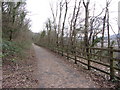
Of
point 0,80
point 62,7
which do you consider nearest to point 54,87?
point 0,80

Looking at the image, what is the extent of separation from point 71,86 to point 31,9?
39.4ft

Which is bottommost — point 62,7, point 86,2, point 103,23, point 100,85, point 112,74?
point 100,85

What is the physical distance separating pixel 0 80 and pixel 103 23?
45.4 ft

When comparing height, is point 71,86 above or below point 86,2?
below

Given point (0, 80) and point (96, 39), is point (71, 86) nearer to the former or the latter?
point (0, 80)

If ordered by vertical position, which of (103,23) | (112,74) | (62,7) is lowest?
(112,74)

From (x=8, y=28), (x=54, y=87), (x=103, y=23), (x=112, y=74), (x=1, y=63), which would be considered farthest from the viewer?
(x=103, y=23)

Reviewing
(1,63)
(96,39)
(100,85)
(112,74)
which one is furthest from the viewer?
(96,39)

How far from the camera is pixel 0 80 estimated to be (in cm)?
449

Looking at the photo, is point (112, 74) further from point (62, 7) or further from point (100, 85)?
point (62, 7)

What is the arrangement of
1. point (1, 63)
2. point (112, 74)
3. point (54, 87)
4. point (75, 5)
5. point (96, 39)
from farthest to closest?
point (96, 39), point (75, 5), point (1, 63), point (112, 74), point (54, 87)

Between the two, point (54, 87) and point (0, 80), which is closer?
point (54, 87)

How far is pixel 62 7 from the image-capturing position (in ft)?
57.0

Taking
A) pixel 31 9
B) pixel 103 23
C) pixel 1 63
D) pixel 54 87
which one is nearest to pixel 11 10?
pixel 31 9
